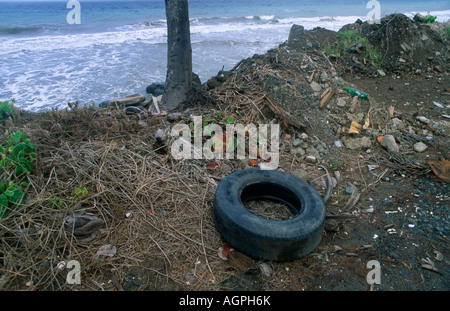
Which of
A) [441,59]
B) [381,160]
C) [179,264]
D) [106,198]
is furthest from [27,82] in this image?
[441,59]

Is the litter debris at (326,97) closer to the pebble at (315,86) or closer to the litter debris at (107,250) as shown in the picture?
the pebble at (315,86)

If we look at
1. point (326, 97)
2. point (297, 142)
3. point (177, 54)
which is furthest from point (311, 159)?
point (177, 54)

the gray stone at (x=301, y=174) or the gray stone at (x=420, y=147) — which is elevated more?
the gray stone at (x=420, y=147)

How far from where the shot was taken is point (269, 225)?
8.28 feet

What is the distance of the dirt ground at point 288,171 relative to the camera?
2.47 m

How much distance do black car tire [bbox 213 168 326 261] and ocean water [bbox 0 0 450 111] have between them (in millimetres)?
5707

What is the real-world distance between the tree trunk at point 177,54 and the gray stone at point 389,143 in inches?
138

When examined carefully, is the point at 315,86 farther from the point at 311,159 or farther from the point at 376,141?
the point at 311,159

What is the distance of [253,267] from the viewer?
253 centimetres

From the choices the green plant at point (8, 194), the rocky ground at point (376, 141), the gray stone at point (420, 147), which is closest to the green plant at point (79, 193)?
the green plant at point (8, 194)

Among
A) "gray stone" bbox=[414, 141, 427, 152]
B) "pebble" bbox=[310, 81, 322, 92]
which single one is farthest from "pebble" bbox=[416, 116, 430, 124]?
"pebble" bbox=[310, 81, 322, 92]

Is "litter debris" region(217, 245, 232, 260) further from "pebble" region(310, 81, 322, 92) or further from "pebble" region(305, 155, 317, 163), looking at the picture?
"pebble" region(310, 81, 322, 92)
